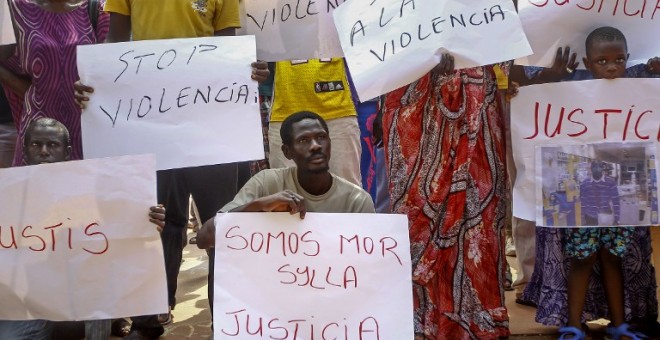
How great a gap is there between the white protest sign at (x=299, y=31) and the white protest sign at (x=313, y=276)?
99 centimetres

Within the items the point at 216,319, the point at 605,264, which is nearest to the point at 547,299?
the point at 605,264

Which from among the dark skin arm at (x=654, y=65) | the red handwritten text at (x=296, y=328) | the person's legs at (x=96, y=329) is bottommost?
the person's legs at (x=96, y=329)

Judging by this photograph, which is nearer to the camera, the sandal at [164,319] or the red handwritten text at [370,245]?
the red handwritten text at [370,245]

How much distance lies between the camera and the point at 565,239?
3.16 meters

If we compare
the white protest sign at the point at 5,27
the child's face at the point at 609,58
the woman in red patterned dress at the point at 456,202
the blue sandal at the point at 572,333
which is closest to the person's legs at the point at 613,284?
the blue sandal at the point at 572,333

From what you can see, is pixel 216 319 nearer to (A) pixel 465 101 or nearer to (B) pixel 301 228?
(B) pixel 301 228

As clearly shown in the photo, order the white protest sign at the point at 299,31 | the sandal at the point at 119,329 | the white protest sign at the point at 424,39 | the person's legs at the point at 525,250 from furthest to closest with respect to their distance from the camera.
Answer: the person's legs at the point at 525,250 → the sandal at the point at 119,329 → the white protest sign at the point at 299,31 → the white protest sign at the point at 424,39

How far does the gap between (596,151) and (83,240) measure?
1.90 meters

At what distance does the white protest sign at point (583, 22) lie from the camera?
2.99m

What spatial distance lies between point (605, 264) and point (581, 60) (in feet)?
2.72

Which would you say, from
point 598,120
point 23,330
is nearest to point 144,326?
point 23,330

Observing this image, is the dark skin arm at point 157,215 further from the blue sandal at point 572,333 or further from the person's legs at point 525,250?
the person's legs at point 525,250

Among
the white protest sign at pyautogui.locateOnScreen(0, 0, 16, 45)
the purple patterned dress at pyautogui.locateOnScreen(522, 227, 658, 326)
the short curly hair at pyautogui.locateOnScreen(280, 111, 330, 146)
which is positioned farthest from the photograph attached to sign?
the white protest sign at pyautogui.locateOnScreen(0, 0, 16, 45)

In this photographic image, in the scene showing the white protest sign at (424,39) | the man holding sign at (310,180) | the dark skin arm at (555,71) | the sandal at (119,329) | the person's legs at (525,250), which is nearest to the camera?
the man holding sign at (310,180)
